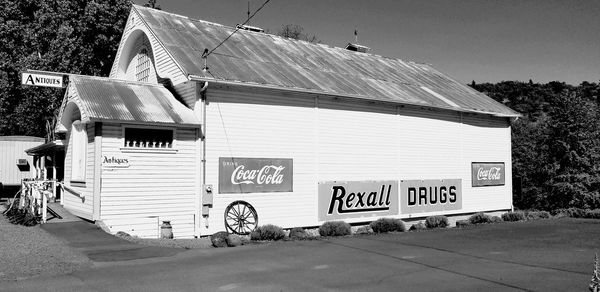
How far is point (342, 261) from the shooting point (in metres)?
11.3

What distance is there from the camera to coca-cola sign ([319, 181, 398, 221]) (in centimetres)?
1872

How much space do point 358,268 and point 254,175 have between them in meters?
7.10

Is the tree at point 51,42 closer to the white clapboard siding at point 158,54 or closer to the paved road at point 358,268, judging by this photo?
the white clapboard siding at point 158,54

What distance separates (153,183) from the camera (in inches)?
595

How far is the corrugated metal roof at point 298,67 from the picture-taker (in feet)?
57.8


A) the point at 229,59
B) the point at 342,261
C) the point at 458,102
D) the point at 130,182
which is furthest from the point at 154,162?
the point at 458,102

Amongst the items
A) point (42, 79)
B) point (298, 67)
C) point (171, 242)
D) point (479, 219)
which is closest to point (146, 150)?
point (171, 242)

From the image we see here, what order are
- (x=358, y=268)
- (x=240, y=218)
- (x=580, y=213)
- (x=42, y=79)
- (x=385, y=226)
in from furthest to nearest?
(x=580, y=213), (x=385, y=226), (x=240, y=218), (x=42, y=79), (x=358, y=268)

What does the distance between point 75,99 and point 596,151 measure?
1049 inches

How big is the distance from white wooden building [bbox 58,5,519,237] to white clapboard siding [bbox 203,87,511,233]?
1.8 inches

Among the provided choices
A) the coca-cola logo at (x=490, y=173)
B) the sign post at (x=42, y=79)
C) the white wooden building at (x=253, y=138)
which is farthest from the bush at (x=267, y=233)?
the coca-cola logo at (x=490, y=173)

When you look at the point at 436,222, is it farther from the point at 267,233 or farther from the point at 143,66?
the point at 143,66

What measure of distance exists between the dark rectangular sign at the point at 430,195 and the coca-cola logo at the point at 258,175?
6.17 metres

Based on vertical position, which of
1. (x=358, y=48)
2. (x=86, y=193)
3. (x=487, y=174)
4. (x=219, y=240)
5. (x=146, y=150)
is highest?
(x=358, y=48)
